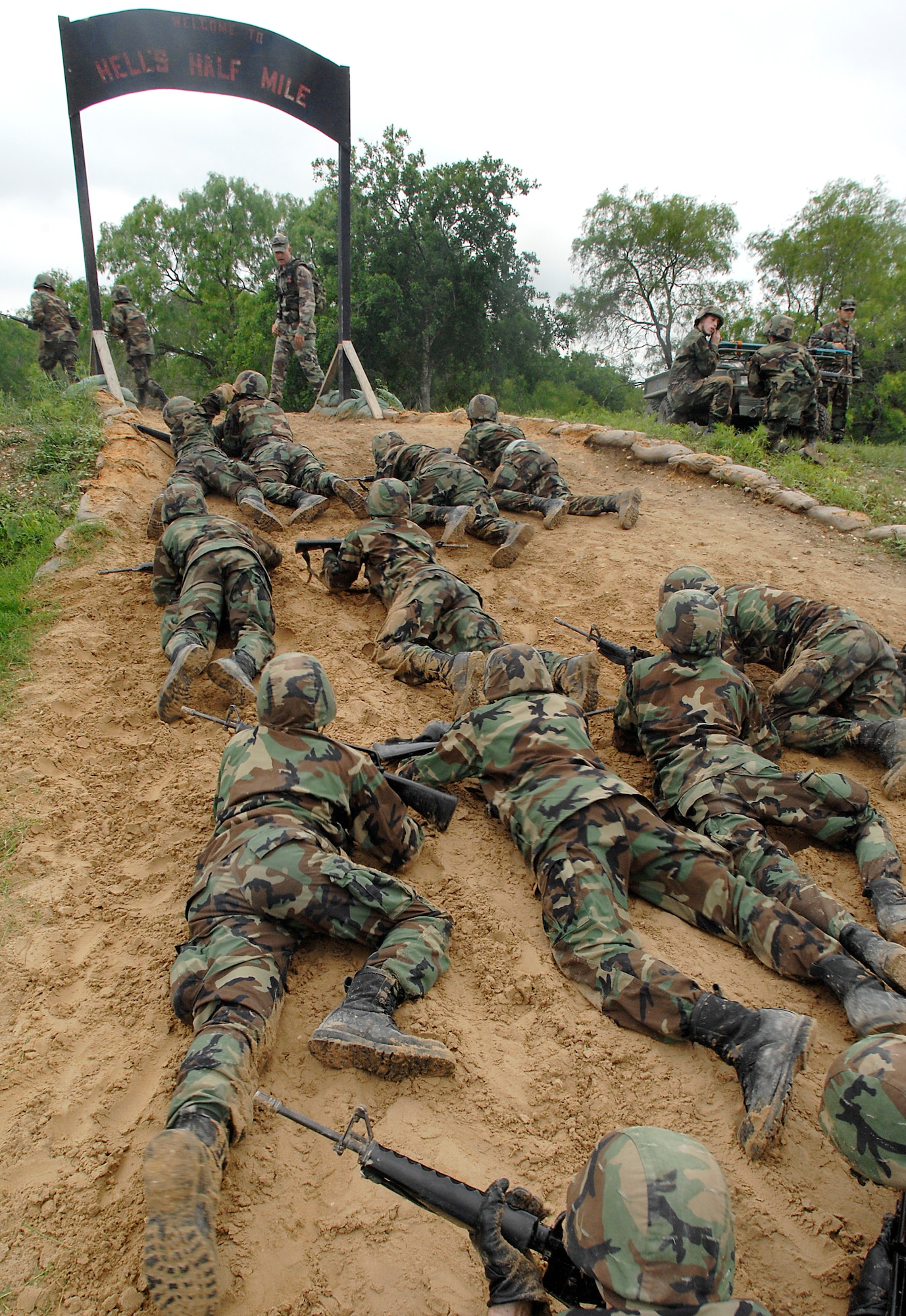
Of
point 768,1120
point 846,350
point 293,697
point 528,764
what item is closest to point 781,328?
point 846,350

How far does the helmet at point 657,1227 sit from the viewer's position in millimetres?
1535

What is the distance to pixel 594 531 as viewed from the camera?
25.0 ft

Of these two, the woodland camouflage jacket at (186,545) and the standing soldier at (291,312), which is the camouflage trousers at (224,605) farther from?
the standing soldier at (291,312)

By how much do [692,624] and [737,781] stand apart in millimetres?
843

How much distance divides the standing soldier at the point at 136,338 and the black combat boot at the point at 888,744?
10303 millimetres

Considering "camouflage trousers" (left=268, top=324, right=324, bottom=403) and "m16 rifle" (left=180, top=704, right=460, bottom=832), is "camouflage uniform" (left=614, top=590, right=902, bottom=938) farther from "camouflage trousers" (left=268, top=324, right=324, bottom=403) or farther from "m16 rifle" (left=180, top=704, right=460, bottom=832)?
"camouflage trousers" (left=268, top=324, right=324, bottom=403)

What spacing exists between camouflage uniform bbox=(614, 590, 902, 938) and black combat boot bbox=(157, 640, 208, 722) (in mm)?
2388

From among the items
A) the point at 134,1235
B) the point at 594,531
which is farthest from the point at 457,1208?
the point at 594,531

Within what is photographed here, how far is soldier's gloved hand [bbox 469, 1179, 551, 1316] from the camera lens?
5.82 feet

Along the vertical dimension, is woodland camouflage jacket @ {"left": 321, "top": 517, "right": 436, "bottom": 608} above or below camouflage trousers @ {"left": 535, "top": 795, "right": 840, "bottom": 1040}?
above

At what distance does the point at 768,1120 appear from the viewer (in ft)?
7.61

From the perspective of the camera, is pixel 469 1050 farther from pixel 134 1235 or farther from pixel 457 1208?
pixel 134 1235

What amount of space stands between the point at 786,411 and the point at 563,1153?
30.4 ft

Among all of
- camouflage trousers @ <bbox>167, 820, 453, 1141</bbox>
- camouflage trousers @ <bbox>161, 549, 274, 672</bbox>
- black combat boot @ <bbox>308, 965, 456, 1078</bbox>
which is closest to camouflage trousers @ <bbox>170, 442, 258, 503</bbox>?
camouflage trousers @ <bbox>161, 549, 274, 672</bbox>
